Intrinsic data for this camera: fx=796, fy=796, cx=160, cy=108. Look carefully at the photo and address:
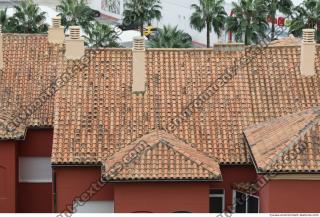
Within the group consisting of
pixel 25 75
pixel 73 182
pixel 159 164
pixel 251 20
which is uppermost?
pixel 251 20

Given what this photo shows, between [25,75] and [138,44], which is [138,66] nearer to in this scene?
[138,44]

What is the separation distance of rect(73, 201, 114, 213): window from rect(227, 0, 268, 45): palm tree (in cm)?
2966

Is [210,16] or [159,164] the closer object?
[159,164]

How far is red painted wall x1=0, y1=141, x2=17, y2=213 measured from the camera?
3058 cm

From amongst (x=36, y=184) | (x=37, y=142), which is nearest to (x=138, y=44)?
(x=37, y=142)

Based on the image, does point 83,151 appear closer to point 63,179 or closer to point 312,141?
point 63,179

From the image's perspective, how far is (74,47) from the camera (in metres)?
31.3

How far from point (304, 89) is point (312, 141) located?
470cm

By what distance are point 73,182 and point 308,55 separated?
10.3 meters

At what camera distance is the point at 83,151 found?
27844 mm

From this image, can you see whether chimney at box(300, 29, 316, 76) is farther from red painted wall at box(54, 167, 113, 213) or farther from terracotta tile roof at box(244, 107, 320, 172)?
red painted wall at box(54, 167, 113, 213)

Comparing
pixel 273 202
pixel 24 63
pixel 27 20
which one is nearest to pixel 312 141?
pixel 273 202

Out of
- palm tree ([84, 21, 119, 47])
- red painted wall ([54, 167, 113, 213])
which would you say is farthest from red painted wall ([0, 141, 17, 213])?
palm tree ([84, 21, 119, 47])

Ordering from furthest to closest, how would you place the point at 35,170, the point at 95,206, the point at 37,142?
the point at 35,170 < the point at 37,142 < the point at 95,206
